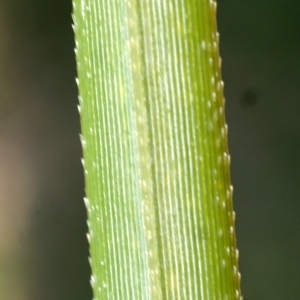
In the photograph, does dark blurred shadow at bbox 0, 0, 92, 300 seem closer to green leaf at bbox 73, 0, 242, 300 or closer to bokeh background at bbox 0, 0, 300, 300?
bokeh background at bbox 0, 0, 300, 300

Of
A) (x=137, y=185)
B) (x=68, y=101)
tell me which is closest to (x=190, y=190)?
(x=137, y=185)

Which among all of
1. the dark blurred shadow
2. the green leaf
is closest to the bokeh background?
the dark blurred shadow

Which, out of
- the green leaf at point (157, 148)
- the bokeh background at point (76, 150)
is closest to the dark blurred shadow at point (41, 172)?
the bokeh background at point (76, 150)

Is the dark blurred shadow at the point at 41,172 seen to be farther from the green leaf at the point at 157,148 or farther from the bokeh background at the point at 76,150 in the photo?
the green leaf at the point at 157,148

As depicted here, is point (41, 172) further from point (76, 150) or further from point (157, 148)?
point (157, 148)

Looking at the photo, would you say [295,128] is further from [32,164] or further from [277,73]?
[32,164]

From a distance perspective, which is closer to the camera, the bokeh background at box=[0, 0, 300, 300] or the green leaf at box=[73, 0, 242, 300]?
the green leaf at box=[73, 0, 242, 300]
